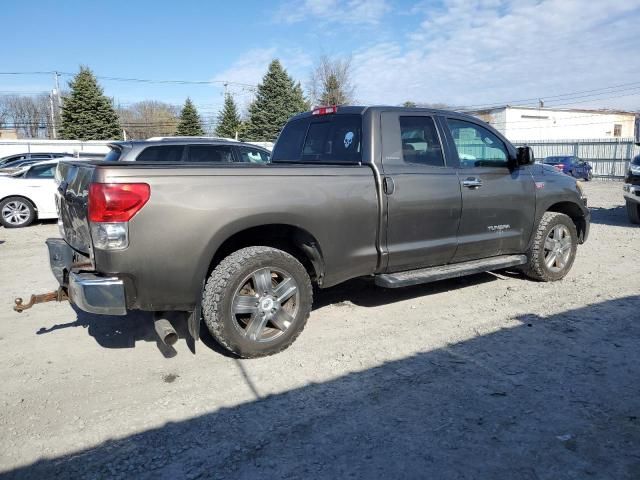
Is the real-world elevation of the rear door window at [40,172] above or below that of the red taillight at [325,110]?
below

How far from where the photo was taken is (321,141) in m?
5.25

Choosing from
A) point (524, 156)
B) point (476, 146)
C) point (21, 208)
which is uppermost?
point (476, 146)

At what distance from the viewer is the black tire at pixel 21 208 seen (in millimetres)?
11312

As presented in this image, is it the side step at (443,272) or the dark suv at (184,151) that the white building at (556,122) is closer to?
the dark suv at (184,151)

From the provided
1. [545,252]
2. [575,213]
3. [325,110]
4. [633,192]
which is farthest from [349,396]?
[633,192]

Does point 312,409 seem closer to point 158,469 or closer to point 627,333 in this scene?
point 158,469

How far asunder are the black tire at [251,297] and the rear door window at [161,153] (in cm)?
529

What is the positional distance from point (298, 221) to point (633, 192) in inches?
391

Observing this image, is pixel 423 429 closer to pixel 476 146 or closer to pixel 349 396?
pixel 349 396

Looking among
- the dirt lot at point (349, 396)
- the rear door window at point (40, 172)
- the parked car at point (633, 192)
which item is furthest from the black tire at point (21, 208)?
the parked car at point (633, 192)

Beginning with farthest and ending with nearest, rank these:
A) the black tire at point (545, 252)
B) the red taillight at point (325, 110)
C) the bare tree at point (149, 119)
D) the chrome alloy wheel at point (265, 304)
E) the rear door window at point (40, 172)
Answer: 1. the bare tree at point (149, 119)
2. the rear door window at point (40, 172)
3. the black tire at point (545, 252)
4. the red taillight at point (325, 110)
5. the chrome alloy wheel at point (265, 304)

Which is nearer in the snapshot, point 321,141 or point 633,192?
point 321,141

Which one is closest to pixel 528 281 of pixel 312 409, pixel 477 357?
pixel 477 357

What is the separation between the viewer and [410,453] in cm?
275
